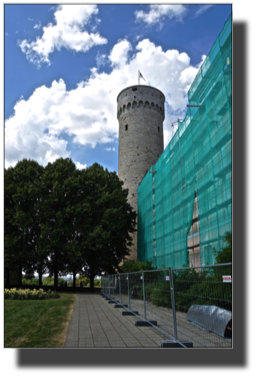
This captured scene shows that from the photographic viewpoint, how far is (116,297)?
43.0 ft

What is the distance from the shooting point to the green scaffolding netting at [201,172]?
37.9 feet

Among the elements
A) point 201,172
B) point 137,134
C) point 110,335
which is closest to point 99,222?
point 137,134

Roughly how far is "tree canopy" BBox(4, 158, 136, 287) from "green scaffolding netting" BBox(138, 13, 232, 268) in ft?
15.8

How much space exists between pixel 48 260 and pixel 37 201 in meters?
4.98

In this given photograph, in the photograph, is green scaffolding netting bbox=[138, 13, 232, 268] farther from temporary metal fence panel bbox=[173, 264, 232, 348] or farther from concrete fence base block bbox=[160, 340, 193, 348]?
concrete fence base block bbox=[160, 340, 193, 348]

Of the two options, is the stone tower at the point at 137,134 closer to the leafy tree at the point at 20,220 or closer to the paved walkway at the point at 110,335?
the leafy tree at the point at 20,220

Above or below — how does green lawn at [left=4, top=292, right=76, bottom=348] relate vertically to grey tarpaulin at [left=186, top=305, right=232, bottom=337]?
below

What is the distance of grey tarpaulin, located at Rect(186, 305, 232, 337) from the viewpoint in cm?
412

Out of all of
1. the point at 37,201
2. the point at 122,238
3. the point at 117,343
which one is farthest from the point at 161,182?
the point at 117,343

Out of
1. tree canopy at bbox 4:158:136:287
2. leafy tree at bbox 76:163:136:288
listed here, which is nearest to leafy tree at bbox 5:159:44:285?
tree canopy at bbox 4:158:136:287

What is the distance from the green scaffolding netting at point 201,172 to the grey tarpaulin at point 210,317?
21.0 feet

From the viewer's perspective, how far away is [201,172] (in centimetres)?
1402

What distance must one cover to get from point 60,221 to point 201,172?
1316cm
